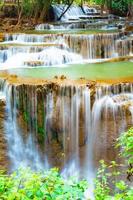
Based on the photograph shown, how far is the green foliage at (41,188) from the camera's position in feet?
12.6

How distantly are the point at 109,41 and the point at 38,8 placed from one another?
9.03 metres

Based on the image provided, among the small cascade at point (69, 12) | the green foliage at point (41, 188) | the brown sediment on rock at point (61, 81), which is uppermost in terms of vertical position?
the small cascade at point (69, 12)

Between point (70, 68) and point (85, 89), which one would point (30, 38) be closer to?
point (70, 68)

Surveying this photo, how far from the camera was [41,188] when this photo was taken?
390 cm

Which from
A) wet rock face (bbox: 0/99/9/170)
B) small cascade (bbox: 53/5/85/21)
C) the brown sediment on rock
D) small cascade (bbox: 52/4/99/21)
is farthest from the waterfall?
small cascade (bbox: 53/5/85/21)

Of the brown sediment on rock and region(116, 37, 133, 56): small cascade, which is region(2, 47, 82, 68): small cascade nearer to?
region(116, 37, 133, 56): small cascade

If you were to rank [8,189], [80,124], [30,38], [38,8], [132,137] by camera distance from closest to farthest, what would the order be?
1. [8,189]
2. [132,137]
3. [80,124]
4. [30,38]
5. [38,8]

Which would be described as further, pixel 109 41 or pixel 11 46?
pixel 109 41

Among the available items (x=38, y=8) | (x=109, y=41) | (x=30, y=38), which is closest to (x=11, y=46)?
(x=30, y=38)

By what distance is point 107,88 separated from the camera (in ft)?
32.8

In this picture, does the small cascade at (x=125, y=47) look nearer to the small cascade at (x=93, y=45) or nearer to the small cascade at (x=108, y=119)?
the small cascade at (x=93, y=45)

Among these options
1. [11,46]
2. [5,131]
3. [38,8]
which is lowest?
[5,131]

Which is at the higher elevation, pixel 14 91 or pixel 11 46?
pixel 11 46

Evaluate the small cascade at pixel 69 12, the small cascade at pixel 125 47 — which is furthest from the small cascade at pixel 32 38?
the small cascade at pixel 69 12
